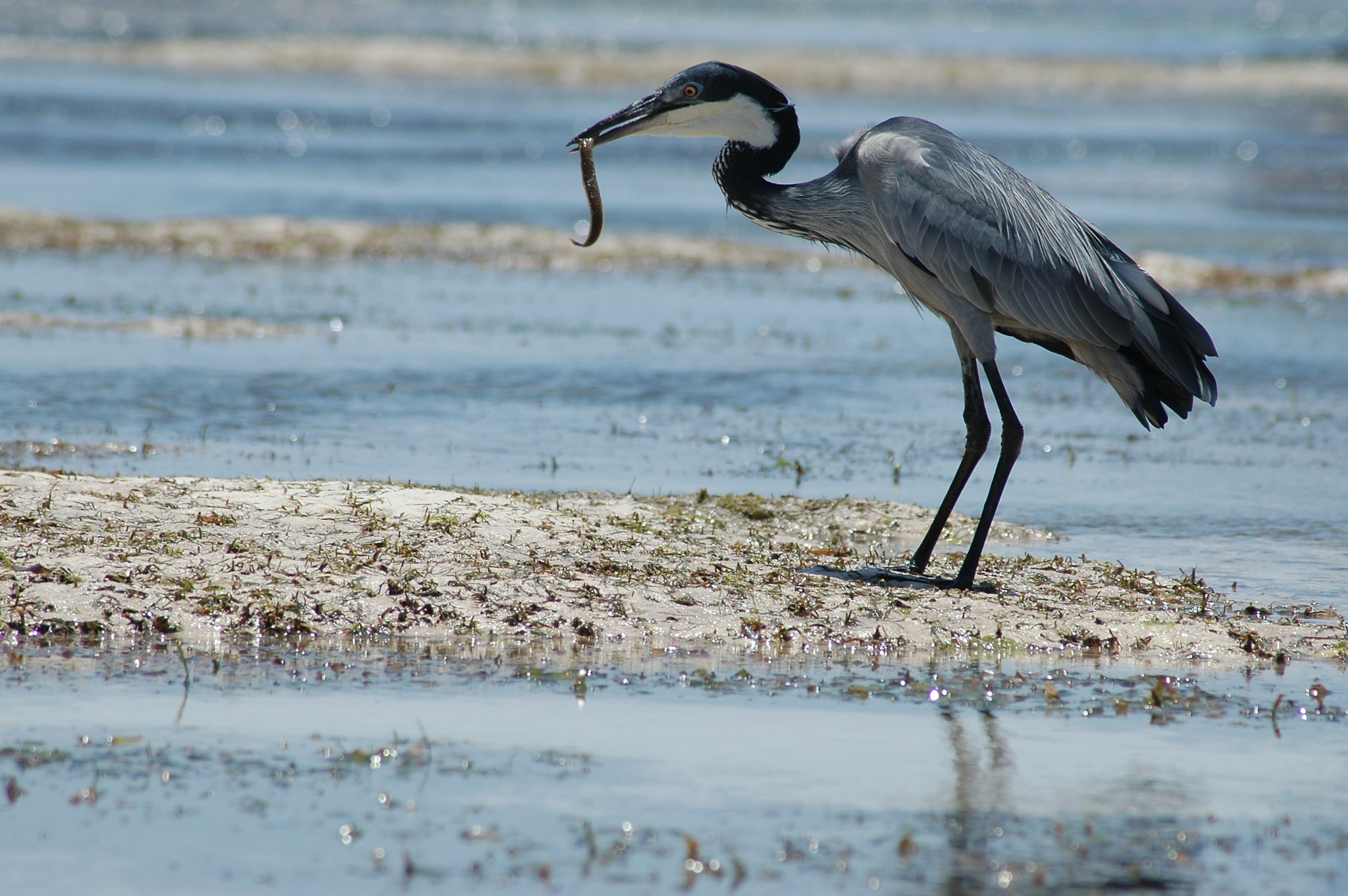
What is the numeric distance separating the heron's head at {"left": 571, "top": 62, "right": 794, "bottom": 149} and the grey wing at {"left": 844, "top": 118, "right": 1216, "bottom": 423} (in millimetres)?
460

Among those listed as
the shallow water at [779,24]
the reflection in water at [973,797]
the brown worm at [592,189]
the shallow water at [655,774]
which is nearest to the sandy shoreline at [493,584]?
the shallow water at [655,774]

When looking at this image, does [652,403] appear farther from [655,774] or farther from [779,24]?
[779,24]

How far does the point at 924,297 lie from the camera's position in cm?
699

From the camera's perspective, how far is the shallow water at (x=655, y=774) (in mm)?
4082

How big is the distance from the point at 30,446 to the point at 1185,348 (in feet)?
19.3

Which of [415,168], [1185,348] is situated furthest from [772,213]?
[415,168]

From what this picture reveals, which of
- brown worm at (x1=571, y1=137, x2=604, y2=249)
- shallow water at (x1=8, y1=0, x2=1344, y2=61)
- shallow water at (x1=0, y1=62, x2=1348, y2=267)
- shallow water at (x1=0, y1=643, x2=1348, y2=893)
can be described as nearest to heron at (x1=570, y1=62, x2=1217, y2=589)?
brown worm at (x1=571, y1=137, x2=604, y2=249)

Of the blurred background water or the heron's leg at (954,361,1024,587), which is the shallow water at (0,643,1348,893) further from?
the blurred background water

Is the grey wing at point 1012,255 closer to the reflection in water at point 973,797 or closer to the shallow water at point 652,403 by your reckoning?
the shallow water at point 652,403

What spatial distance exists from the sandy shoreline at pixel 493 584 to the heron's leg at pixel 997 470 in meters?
0.12

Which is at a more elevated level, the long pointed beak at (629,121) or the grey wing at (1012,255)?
the long pointed beak at (629,121)

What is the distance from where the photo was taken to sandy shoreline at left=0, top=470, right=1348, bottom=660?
597 centimetres

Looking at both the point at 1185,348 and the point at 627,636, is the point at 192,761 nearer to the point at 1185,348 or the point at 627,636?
the point at 627,636

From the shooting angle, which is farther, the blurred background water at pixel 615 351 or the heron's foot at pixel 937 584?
the blurred background water at pixel 615 351
